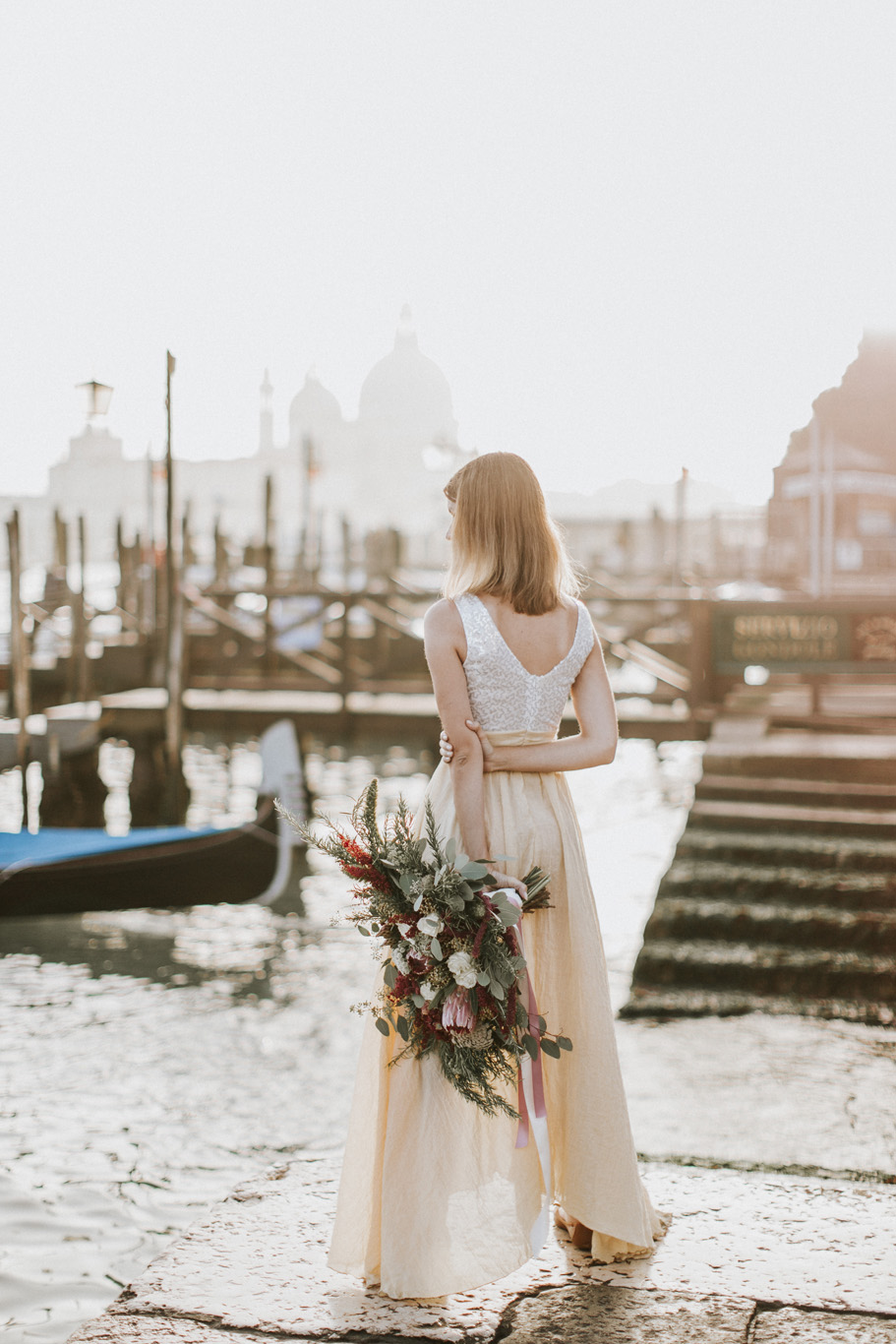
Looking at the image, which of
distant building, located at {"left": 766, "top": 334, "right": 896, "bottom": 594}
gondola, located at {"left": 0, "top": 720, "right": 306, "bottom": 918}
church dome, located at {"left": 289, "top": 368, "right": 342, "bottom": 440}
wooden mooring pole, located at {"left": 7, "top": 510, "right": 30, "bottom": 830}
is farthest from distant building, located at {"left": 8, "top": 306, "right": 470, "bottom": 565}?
gondola, located at {"left": 0, "top": 720, "right": 306, "bottom": 918}

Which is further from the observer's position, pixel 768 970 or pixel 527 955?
pixel 768 970

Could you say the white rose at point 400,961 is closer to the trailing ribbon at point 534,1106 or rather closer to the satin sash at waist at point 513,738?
the trailing ribbon at point 534,1106

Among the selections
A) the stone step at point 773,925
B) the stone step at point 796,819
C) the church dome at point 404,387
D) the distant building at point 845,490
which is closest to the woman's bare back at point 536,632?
the stone step at point 773,925

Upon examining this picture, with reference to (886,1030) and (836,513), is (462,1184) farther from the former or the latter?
(836,513)

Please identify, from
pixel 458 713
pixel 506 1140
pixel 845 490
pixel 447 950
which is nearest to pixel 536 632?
pixel 458 713

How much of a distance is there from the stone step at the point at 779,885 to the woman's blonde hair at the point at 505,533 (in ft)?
15.1

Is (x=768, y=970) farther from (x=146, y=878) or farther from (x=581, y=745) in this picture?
(x=146, y=878)

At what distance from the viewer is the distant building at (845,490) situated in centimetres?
1212

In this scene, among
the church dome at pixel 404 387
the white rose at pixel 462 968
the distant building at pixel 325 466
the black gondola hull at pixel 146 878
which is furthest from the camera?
the church dome at pixel 404 387

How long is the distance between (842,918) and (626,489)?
3852 inches

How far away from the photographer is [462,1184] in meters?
2.28

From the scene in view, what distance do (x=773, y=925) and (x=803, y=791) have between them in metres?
1.07

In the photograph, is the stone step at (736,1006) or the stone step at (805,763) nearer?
the stone step at (736,1006)

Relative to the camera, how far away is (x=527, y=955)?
2420 millimetres
